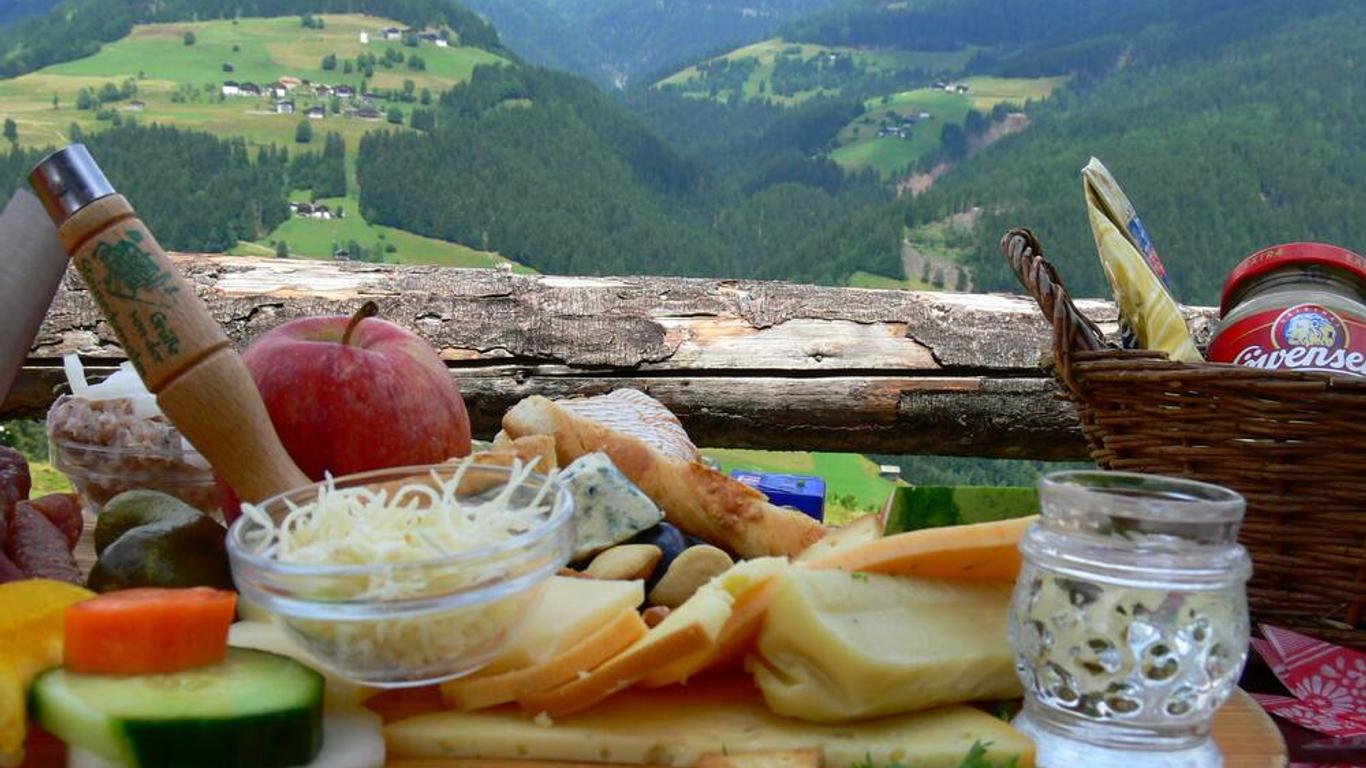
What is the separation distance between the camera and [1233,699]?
4.61ft

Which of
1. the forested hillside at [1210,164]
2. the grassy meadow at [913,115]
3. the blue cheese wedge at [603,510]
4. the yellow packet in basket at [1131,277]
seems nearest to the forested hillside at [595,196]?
the forested hillside at [1210,164]

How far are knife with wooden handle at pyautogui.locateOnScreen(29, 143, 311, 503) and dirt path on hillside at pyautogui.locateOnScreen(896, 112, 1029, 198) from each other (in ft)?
181

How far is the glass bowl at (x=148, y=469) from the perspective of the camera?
6.30ft

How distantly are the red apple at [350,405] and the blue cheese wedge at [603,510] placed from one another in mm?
349

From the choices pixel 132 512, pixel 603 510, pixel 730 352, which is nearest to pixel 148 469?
pixel 132 512

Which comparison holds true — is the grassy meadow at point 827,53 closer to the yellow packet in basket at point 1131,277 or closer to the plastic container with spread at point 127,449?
the yellow packet in basket at point 1131,277

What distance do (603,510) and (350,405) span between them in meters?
0.46

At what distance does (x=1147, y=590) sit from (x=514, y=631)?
63cm

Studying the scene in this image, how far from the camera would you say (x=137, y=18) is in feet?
205

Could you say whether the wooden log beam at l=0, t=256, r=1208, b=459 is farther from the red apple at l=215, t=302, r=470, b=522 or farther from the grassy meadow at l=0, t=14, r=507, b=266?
the grassy meadow at l=0, t=14, r=507, b=266

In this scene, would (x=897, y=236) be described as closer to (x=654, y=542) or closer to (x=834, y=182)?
(x=834, y=182)

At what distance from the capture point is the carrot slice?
112cm

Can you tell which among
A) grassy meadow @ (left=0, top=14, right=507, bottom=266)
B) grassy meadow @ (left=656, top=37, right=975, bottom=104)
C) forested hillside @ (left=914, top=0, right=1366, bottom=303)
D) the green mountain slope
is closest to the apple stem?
forested hillside @ (left=914, top=0, right=1366, bottom=303)

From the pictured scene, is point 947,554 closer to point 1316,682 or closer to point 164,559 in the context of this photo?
point 1316,682
